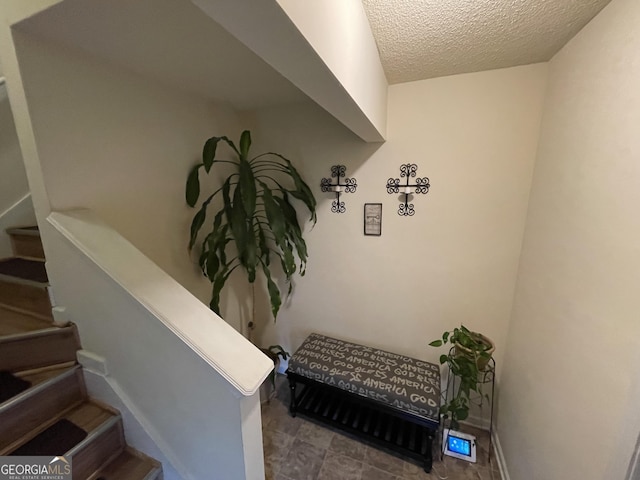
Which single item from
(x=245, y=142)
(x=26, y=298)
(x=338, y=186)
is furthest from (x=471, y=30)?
(x=26, y=298)

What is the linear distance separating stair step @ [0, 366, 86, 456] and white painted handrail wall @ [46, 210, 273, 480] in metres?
0.17

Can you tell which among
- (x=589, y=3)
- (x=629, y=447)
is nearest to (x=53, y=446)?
(x=629, y=447)

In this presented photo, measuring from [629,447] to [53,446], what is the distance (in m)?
1.87

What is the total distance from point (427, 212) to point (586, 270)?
842mm

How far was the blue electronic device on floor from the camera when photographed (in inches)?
59.5

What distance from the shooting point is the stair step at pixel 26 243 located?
1.48 metres

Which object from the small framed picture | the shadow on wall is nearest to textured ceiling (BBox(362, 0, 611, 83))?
the shadow on wall

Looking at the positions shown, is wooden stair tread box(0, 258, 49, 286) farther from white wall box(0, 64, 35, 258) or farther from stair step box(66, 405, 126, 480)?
stair step box(66, 405, 126, 480)

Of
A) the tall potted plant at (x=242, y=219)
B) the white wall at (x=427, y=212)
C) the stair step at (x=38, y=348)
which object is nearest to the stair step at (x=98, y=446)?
the stair step at (x=38, y=348)

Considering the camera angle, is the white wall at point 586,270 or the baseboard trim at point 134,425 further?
the baseboard trim at point 134,425

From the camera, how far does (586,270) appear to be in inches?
34.4

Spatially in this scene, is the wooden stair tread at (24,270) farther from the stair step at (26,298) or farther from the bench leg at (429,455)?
the bench leg at (429,455)

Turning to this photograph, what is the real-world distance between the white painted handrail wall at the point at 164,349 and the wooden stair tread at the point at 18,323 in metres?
0.18

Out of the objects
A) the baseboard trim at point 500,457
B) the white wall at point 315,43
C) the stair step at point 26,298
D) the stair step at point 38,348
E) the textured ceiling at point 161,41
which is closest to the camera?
the white wall at point 315,43
